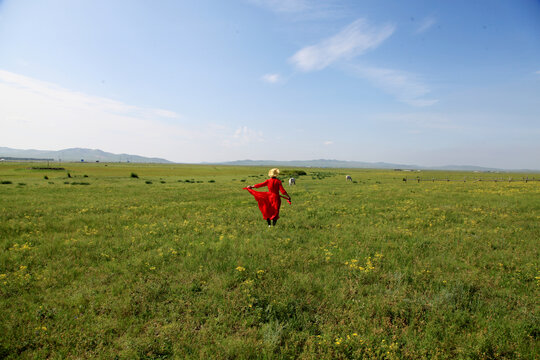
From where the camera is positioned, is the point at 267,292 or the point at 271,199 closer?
the point at 267,292

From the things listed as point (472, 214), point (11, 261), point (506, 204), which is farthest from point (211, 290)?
point (506, 204)

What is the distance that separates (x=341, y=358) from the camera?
4328 mm

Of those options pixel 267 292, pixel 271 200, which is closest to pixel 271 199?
pixel 271 200

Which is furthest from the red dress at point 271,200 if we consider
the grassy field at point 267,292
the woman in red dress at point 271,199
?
the grassy field at point 267,292

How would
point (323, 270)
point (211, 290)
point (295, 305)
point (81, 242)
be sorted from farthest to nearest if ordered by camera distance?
1. point (81, 242)
2. point (323, 270)
3. point (211, 290)
4. point (295, 305)

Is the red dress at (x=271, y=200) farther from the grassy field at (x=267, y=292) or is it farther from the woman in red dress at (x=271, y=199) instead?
the grassy field at (x=267, y=292)

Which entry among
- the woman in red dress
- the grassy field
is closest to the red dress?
the woman in red dress

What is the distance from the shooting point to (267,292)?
6199 millimetres

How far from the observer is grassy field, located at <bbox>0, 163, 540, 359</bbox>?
14.9 feet

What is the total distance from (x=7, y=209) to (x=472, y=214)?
1173 inches

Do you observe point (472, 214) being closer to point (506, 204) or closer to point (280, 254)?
point (506, 204)

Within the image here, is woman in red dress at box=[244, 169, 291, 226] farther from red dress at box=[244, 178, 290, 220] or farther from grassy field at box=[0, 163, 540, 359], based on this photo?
grassy field at box=[0, 163, 540, 359]

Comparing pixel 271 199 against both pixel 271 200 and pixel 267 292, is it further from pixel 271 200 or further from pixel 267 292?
pixel 267 292

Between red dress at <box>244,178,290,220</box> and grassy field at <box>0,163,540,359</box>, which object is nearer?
grassy field at <box>0,163,540,359</box>
